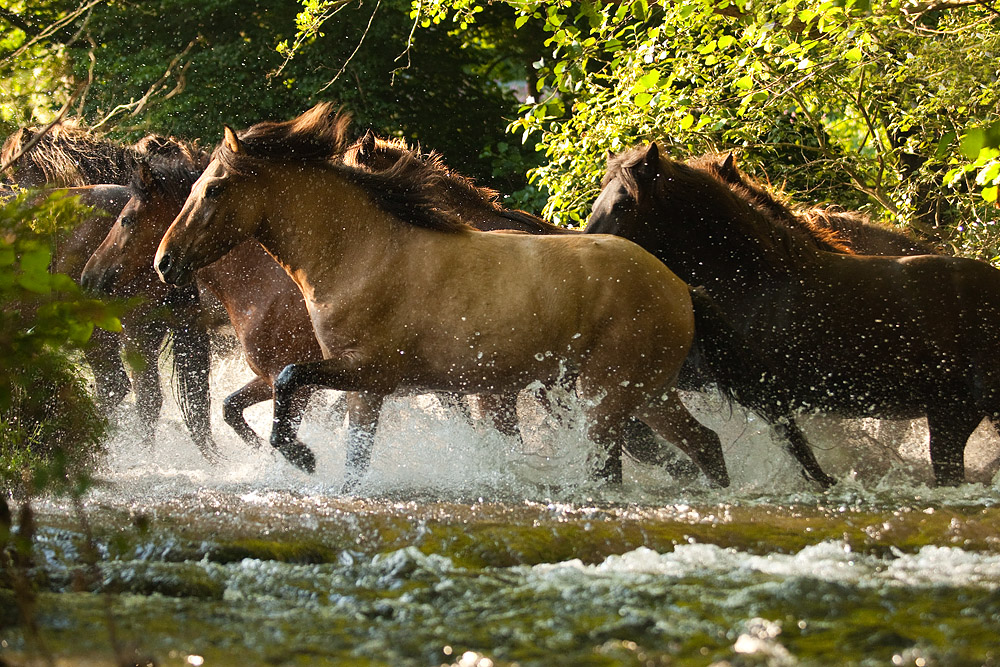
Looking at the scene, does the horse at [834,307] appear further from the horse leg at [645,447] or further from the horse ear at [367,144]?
the horse ear at [367,144]

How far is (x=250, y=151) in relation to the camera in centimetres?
550

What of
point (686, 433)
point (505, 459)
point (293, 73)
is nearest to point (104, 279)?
point (505, 459)

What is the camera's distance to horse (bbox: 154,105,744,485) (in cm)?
535

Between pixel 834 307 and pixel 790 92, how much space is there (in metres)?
3.13

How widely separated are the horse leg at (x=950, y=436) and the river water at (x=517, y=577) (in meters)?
1.08

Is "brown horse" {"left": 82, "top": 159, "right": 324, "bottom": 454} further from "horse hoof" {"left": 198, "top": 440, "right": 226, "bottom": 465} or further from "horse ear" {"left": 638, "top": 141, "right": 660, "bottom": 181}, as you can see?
"horse ear" {"left": 638, "top": 141, "right": 660, "bottom": 181}

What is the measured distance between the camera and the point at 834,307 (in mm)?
6117

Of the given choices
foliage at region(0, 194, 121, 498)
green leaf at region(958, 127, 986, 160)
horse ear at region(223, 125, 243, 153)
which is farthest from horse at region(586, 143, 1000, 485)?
foliage at region(0, 194, 121, 498)

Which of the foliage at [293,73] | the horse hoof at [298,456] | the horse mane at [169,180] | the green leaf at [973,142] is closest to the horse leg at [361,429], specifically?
the horse hoof at [298,456]

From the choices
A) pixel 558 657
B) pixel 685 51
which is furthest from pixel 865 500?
pixel 685 51

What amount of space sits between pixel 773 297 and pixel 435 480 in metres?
2.22

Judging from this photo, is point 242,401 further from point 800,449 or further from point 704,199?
point 800,449

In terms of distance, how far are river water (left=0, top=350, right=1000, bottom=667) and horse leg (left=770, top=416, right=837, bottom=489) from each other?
64 cm

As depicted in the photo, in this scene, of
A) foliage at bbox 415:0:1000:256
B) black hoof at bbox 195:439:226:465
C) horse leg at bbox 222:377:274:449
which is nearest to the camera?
horse leg at bbox 222:377:274:449
